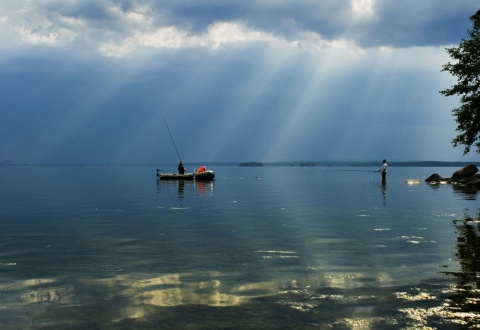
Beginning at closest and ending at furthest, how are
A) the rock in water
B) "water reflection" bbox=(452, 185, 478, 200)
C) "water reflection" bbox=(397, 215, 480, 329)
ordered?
1. "water reflection" bbox=(397, 215, 480, 329)
2. "water reflection" bbox=(452, 185, 478, 200)
3. the rock in water

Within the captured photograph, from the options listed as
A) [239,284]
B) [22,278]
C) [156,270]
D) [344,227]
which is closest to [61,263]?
[22,278]

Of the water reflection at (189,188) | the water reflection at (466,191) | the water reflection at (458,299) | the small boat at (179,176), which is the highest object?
the small boat at (179,176)

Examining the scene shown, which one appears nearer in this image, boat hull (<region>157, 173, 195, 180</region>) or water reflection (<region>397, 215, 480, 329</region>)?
water reflection (<region>397, 215, 480, 329</region>)

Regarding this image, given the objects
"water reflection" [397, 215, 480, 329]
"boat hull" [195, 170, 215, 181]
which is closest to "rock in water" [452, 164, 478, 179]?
"boat hull" [195, 170, 215, 181]

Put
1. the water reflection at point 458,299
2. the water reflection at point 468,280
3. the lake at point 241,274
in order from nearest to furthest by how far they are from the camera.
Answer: the water reflection at point 458,299 → the water reflection at point 468,280 → the lake at point 241,274

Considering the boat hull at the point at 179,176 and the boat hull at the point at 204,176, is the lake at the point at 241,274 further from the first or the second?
the boat hull at the point at 179,176

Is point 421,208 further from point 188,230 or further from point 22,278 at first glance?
point 22,278

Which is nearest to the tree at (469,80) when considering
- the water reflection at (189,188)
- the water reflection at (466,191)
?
the water reflection at (466,191)

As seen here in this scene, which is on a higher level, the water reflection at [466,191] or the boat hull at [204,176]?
the boat hull at [204,176]

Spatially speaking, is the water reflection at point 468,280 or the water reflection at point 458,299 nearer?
the water reflection at point 458,299

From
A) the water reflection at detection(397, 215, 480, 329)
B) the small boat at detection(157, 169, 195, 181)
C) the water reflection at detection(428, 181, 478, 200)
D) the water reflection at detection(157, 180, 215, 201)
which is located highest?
the small boat at detection(157, 169, 195, 181)

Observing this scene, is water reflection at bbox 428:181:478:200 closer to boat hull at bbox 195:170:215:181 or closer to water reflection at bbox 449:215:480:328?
water reflection at bbox 449:215:480:328

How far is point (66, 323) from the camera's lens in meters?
8.21

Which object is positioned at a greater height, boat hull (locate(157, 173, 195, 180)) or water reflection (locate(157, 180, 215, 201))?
boat hull (locate(157, 173, 195, 180))
